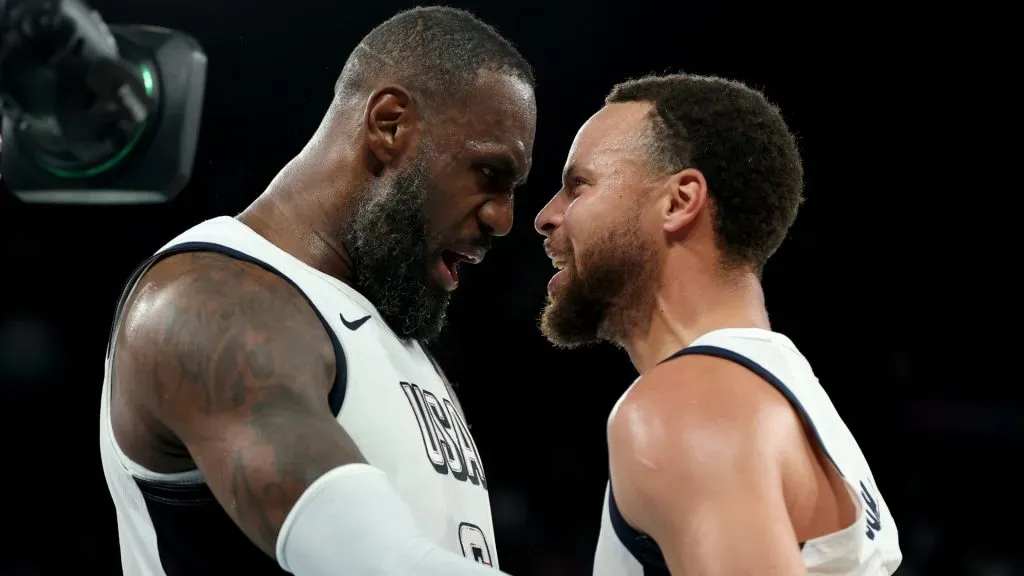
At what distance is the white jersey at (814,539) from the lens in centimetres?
146

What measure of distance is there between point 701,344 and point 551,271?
3.40 meters

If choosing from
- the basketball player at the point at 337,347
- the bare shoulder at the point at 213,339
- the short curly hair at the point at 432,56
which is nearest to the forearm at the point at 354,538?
the basketball player at the point at 337,347

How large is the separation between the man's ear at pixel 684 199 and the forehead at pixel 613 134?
0.32ft

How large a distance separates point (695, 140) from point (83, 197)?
109cm

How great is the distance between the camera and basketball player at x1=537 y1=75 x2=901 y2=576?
1338 mm

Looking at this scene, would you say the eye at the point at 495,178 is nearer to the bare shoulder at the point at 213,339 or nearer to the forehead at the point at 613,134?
the forehead at the point at 613,134

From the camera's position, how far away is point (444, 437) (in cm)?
178

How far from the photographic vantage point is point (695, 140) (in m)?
1.83

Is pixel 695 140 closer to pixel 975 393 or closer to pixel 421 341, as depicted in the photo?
pixel 421 341

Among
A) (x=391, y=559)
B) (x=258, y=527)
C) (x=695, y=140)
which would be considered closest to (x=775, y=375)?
(x=695, y=140)

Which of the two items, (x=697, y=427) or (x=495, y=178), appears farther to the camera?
(x=495, y=178)

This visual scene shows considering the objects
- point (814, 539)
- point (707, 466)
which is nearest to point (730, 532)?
point (707, 466)

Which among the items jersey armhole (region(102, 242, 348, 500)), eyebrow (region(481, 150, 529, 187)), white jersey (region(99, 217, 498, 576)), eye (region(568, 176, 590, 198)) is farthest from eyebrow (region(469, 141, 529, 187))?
jersey armhole (region(102, 242, 348, 500))

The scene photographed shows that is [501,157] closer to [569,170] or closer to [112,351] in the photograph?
[569,170]
